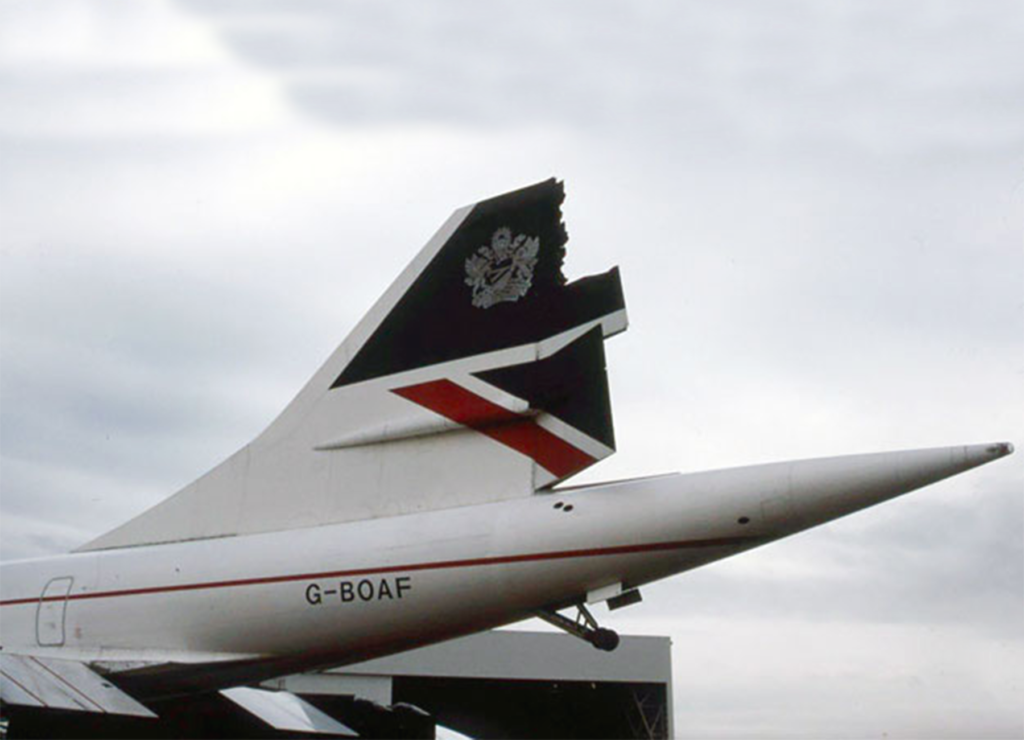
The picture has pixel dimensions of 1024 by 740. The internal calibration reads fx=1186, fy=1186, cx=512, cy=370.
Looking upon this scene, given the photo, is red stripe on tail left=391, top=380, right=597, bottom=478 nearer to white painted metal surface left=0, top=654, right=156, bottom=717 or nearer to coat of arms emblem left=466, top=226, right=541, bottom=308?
coat of arms emblem left=466, top=226, right=541, bottom=308

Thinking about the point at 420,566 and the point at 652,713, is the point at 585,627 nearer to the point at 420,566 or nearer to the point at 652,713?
the point at 420,566

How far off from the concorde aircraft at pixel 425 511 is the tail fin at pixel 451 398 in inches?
0.6

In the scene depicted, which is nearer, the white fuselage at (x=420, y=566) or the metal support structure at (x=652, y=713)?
the white fuselage at (x=420, y=566)

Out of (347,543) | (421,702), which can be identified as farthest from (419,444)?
(421,702)

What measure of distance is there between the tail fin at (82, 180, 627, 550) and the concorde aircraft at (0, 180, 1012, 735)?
0.01m

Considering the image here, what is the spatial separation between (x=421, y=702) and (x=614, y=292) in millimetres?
17810

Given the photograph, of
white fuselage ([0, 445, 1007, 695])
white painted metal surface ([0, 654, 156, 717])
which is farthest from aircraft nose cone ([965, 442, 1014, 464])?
white painted metal surface ([0, 654, 156, 717])

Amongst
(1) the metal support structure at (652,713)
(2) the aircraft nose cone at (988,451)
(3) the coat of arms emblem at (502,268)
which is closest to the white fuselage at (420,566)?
(2) the aircraft nose cone at (988,451)

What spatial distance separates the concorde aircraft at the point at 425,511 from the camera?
6902 mm

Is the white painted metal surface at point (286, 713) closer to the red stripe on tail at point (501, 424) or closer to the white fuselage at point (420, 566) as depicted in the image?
the white fuselage at point (420, 566)

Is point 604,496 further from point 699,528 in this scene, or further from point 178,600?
point 178,600

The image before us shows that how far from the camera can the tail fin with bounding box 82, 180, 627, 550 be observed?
7660 millimetres

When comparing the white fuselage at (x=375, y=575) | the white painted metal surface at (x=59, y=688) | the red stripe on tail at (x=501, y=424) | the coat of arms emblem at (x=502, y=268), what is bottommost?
the white painted metal surface at (x=59, y=688)

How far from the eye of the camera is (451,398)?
802 centimetres
